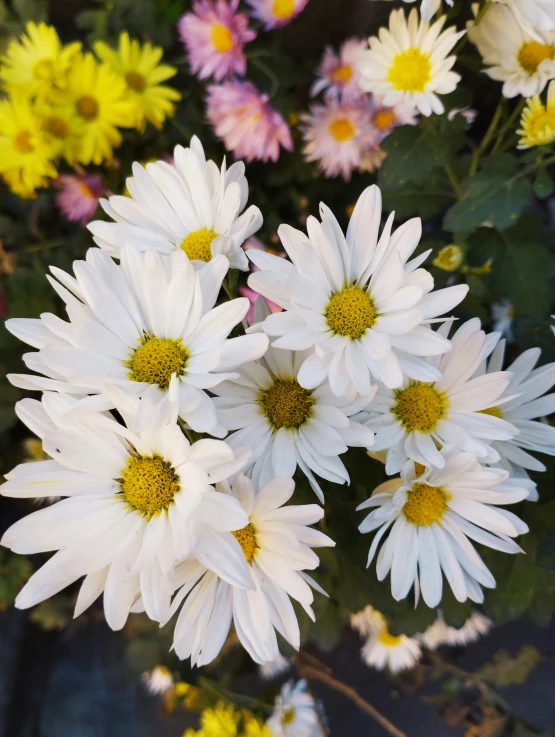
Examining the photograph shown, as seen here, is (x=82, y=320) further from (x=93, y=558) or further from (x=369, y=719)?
(x=369, y=719)

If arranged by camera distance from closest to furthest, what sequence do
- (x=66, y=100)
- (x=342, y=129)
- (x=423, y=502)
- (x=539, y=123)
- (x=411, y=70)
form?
(x=423, y=502), (x=539, y=123), (x=411, y=70), (x=66, y=100), (x=342, y=129)

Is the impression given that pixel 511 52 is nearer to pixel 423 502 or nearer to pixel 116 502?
pixel 423 502

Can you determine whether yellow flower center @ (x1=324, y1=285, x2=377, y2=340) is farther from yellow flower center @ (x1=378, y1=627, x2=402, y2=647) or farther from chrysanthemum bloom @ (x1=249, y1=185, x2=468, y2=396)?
yellow flower center @ (x1=378, y1=627, x2=402, y2=647)

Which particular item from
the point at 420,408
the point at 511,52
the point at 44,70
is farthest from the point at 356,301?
the point at 44,70

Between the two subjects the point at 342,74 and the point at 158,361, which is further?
the point at 342,74

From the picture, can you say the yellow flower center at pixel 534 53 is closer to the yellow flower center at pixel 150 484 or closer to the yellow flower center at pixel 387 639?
the yellow flower center at pixel 150 484

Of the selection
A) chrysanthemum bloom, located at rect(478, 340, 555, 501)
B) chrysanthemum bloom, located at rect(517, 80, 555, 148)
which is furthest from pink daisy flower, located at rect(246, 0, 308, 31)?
chrysanthemum bloom, located at rect(478, 340, 555, 501)

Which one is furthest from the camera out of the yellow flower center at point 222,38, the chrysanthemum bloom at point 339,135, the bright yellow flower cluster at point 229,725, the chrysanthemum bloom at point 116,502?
the chrysanthemum bloom at point 339,135

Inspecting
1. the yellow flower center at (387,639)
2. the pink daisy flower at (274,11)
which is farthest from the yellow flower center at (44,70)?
the yellow flower center at (387,639)
